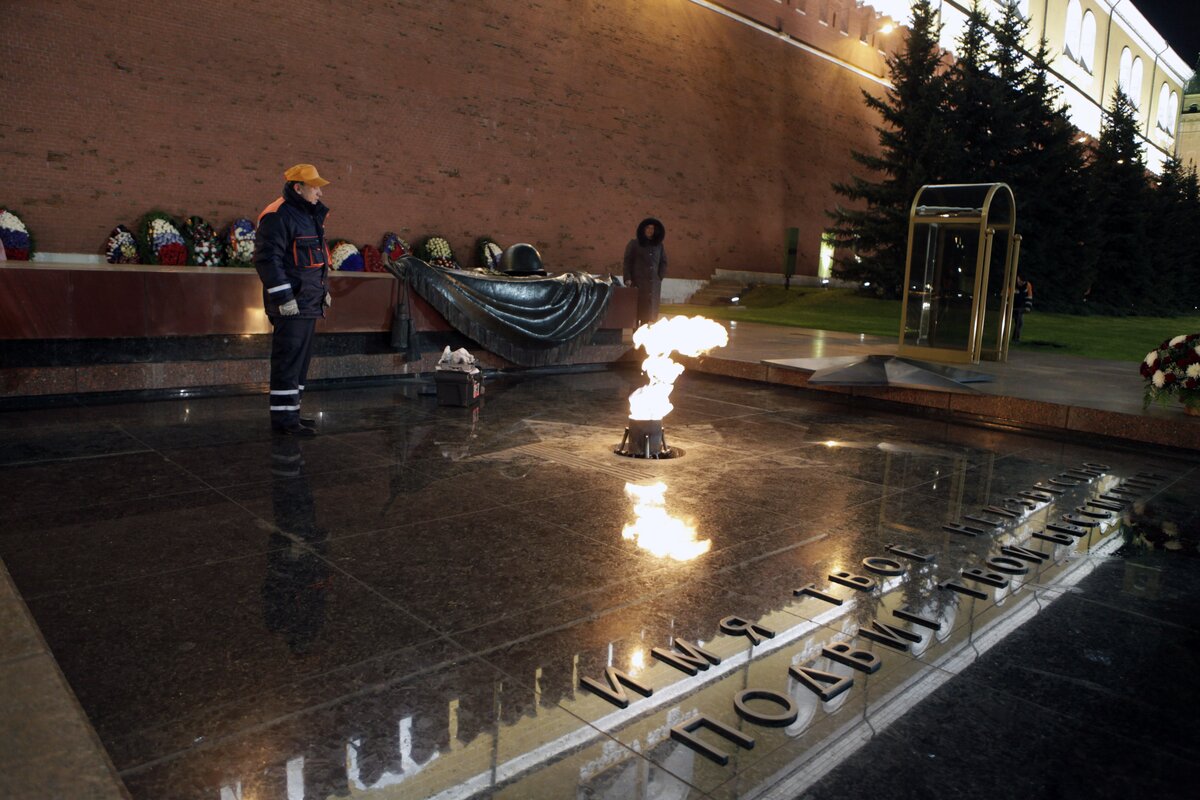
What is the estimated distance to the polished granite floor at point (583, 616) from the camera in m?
1.91

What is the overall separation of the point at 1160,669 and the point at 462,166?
14.8 metres

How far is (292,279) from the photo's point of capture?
5383 mm

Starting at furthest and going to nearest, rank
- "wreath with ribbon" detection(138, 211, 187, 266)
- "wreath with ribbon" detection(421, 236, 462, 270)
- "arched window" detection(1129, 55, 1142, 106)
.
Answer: "arched window" detection(1129, 55, 1142, 106), "wreath with ribbon" detection(421, 236, 462, 270), "wreath with ribbon" detection(138, 211, 187, 266)

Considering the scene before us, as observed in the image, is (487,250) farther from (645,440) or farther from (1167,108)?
(1167,108)

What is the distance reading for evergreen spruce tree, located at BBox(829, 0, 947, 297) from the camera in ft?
59.3

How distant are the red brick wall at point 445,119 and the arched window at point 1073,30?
14.0 m

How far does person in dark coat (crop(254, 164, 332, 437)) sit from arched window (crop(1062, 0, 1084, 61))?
116 ft

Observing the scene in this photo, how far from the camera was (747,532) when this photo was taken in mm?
3627

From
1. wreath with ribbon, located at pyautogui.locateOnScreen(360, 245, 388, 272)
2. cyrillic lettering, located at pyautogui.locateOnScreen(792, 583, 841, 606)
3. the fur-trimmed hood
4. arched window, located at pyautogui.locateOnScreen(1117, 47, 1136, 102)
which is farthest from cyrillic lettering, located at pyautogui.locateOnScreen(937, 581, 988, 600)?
arched window, located at pyautogui.locateOnScreen(1117, 47, 1136, 102)

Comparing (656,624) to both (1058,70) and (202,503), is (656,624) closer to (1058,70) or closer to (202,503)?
(202,503)

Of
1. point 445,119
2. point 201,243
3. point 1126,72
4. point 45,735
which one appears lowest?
point 45,735

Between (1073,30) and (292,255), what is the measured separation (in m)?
36.9

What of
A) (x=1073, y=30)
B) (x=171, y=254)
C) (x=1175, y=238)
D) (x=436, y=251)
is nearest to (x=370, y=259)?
(x=436, y=251)

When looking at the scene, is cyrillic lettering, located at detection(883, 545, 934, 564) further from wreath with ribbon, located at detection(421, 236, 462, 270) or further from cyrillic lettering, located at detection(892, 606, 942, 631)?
wreath with ribbon, located at detection(421, 236, 462, 270)
